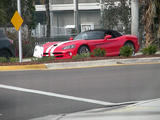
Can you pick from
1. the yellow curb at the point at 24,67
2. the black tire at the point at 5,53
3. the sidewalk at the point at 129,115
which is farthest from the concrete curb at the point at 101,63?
the sidewalk at the point at 129,115

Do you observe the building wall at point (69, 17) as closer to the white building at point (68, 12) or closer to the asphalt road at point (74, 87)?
the white building at point (68, 12)

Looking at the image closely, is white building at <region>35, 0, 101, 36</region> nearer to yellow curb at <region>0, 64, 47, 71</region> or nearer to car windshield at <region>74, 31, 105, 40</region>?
car windshield at <region>74, 31, 105, 40</region>

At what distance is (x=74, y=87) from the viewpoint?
34.5 feet

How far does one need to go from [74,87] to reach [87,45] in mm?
8209

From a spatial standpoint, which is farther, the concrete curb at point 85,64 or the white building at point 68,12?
the white building at point 68,12

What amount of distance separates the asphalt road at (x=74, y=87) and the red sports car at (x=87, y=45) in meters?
3.51

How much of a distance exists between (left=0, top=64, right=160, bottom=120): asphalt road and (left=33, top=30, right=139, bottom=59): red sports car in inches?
138

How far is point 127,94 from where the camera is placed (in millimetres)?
9422

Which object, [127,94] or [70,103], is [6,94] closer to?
[70,103]

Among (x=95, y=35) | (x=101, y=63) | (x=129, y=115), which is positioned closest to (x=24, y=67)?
(x=101, y=63)

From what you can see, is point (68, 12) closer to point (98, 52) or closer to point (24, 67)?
point (98, 52)

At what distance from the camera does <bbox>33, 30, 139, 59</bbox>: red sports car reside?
18.0 metres

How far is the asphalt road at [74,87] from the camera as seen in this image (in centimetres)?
790

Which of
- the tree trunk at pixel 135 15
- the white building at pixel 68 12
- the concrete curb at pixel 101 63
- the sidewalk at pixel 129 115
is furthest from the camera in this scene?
the white building at pixel 68 12
